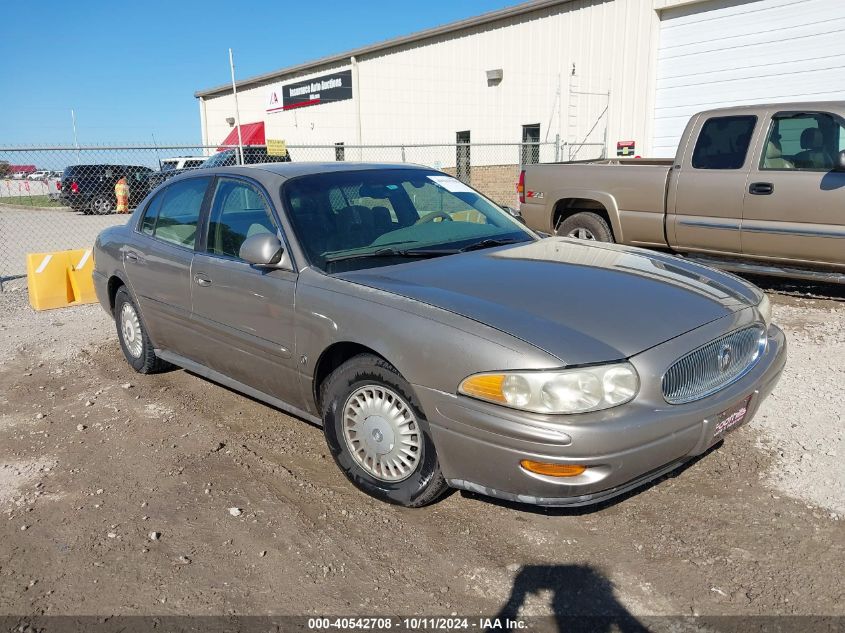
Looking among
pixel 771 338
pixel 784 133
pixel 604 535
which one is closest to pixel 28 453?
pixel 604 535

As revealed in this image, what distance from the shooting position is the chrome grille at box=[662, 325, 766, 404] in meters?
2.79

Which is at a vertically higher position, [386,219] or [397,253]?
[386,219]

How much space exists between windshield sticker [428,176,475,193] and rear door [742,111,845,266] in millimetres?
3636

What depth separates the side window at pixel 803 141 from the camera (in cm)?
640

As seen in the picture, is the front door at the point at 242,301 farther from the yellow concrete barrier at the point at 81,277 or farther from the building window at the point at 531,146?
the building window at the point at 531,146

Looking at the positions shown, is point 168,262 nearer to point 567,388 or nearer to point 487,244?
point 487,244

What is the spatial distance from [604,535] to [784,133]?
17.5ft

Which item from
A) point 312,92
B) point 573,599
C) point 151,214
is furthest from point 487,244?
point 312,92

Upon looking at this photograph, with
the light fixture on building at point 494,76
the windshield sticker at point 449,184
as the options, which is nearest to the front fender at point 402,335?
the windshield sticker at point 449,184

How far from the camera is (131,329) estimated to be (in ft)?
17.7

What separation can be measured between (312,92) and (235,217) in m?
25.4

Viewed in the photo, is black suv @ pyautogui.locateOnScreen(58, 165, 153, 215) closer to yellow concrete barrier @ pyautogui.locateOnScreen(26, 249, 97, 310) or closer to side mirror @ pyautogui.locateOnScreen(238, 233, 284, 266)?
yellow concrete barrier @ pyautogui.locateOnScreen(26, 249, 97, 310)

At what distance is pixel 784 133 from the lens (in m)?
6.70

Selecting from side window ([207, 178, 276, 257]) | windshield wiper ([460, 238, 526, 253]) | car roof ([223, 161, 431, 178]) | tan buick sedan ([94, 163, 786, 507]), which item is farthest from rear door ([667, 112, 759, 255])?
side window ([207, 178, 276, 257])
